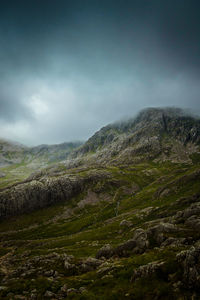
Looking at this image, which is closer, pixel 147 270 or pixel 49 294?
pixel 147 270

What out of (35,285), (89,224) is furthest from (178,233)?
(89,224)

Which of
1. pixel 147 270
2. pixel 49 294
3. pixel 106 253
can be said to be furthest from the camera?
pixel 106 253

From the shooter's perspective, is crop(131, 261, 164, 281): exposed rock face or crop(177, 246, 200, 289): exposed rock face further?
crop(131, 261, 164, 281): exposed rock face

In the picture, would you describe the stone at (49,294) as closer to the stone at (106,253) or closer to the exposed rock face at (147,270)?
the exposed rock face at (147,270)

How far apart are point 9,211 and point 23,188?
96.9ft

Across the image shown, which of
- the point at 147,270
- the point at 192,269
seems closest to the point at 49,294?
the point at 147,270

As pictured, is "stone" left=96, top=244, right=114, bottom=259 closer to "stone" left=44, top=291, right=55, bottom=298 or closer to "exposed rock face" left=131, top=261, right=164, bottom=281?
"stone" left=44, top=291, right=55, bottom=298

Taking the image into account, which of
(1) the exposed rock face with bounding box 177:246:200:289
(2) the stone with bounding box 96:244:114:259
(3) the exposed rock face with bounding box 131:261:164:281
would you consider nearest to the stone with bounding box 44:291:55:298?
(3) the exposed rock face with bounding box 131:261:164:281

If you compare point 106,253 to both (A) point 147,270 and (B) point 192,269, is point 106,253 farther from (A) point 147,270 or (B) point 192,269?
(B) point 192,269

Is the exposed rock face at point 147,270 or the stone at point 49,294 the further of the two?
the stone at point 49,294

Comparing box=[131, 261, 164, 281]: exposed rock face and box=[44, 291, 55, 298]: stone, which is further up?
box=[131, 261, 164, 281]: exposed rock face

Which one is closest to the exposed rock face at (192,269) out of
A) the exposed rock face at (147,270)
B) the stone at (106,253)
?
the exposed rock face at (147,270)

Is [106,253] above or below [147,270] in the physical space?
below

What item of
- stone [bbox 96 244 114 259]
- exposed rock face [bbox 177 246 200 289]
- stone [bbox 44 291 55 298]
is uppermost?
exposed rock face [bbox 177 246 200 289]
